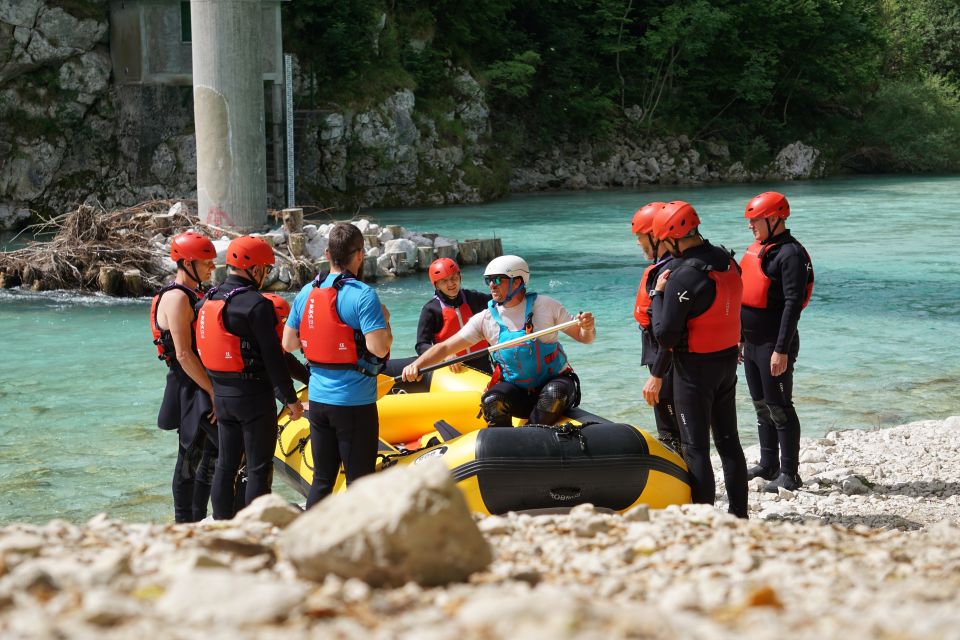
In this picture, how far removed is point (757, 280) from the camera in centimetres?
567

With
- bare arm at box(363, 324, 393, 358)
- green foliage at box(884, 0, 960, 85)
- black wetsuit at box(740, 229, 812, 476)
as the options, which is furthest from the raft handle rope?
green foliage at box(884, 0, 960, 85)

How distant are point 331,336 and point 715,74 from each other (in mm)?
36023

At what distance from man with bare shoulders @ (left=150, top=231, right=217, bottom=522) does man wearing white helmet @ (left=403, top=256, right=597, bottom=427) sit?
958 mm

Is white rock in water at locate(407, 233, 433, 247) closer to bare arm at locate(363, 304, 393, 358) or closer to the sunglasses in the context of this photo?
the sunglasses

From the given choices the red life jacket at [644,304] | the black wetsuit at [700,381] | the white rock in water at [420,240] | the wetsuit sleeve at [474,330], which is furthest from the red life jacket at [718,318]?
the white rock in water at [420,240]

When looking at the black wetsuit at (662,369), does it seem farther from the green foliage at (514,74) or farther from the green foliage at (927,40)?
the green foliage at (927,40)

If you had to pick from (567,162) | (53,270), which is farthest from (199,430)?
(567,162)

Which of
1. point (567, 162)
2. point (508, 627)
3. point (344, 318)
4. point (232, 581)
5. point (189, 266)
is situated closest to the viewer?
point (508, 627)

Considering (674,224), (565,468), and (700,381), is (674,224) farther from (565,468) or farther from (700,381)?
(565,468)

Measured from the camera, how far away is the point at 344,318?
4551 millimetres

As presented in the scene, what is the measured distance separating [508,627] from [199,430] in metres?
3.25

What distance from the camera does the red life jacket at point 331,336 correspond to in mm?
4559

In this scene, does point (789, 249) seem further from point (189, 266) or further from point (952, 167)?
point (952, 167)

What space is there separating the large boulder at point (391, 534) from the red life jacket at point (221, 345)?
202 cm
